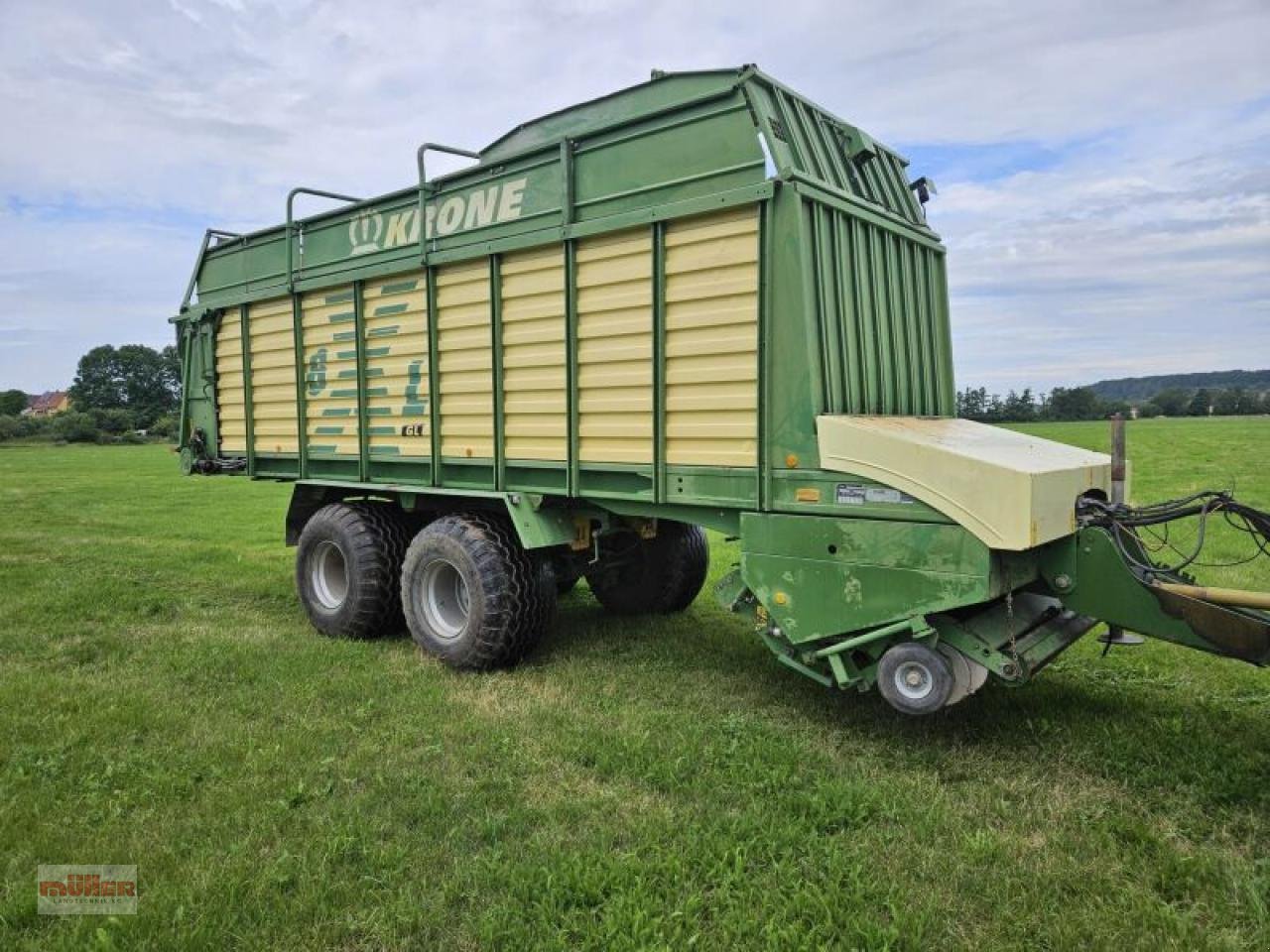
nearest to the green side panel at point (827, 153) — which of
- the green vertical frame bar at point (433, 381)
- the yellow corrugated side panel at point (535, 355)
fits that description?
the yellow corrugated side panel at point (535, 355)

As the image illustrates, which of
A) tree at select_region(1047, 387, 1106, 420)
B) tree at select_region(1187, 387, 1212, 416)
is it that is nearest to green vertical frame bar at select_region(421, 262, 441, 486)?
tree at select_region(1047, 387, 1106, 420)

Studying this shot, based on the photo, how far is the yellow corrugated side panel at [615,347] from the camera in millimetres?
5223

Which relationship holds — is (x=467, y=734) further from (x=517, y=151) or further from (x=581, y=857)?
(x=517, y=151)

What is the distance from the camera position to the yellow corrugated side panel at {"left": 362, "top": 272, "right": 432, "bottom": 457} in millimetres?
6574

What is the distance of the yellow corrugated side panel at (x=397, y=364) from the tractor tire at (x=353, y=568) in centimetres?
61

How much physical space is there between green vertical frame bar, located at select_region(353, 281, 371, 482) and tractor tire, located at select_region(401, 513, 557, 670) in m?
1.11

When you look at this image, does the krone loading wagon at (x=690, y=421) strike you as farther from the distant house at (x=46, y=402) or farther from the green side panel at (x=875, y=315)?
the distant house at (x=46, y=402)

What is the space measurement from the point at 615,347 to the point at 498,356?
3.49 ft

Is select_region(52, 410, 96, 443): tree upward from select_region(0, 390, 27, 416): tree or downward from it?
downward

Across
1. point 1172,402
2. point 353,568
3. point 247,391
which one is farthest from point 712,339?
point 1172,402

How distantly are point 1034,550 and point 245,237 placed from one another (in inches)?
279

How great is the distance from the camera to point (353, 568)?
6930mm

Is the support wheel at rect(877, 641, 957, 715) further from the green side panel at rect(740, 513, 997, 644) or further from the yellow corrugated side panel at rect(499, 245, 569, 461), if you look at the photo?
the yellow corrugated side panel at rect(499, 245, 569, 461)

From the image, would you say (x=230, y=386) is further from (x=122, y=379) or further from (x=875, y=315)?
(x=122, y=379)
